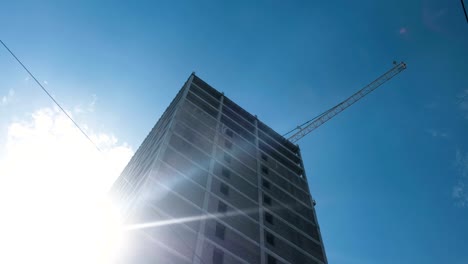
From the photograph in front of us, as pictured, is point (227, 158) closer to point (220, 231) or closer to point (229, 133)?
point (229, 133)

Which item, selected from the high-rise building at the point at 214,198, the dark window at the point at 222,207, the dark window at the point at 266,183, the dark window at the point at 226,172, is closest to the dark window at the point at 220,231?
the high-rise building at the point at 214,198

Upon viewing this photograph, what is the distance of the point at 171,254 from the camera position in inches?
726

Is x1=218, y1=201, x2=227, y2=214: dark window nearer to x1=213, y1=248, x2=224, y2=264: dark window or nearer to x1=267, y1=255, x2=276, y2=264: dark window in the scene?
x1=213, y1=248, x2=224, y2=264: dark window

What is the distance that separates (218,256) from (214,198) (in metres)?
4.73

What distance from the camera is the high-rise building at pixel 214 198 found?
64.5ft

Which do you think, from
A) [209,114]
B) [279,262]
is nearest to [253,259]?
[279,262]

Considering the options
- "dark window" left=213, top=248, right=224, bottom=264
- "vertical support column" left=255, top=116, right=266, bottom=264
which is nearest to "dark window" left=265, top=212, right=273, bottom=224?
"vertical support column" left=255, top=116, right=266, bottom=264

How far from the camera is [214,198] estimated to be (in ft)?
80.4

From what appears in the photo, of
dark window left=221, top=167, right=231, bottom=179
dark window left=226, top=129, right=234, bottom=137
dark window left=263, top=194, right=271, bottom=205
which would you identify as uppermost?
dark window left=226, top=129, right=234, bottom=137

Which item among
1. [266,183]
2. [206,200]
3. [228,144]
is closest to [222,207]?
[206,200]

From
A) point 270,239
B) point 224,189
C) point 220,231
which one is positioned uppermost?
point 224,189

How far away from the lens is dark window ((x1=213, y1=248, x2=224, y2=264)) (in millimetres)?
20156

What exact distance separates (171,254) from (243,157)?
619 inches

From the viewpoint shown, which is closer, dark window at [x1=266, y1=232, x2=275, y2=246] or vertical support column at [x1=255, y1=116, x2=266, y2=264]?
vertical support column at [x1=255, y1=116, x2=266, y2=264]
